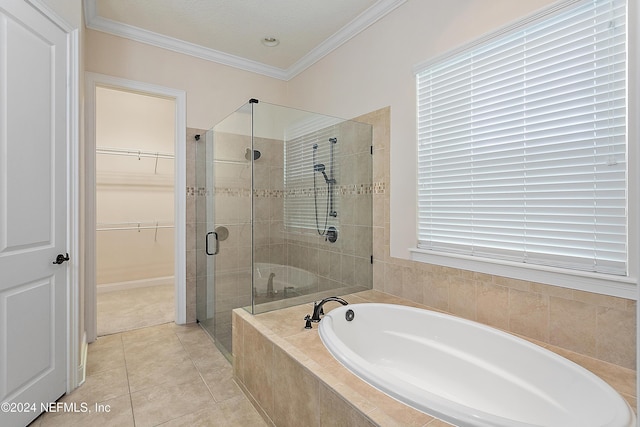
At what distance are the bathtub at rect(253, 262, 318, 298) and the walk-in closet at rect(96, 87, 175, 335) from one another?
7.61ft

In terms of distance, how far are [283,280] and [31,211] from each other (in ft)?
4.93

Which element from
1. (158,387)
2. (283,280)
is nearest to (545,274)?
(283,280)

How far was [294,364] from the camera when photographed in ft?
4.83

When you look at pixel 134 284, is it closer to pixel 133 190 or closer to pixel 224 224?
pixel 133 190

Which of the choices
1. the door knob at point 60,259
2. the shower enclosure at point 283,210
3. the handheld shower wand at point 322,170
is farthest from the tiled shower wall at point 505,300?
the door knob at point 60,259

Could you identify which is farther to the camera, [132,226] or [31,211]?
[132,226]

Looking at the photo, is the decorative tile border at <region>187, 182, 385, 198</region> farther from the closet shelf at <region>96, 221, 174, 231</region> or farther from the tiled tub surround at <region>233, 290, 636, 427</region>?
the closet shelf at <region>96, 221, 174, 231</region>

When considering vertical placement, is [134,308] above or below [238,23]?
below

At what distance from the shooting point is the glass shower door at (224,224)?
2268 millimetres

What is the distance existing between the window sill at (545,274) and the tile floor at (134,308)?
9.10ft

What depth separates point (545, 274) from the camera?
→ 5.34ft

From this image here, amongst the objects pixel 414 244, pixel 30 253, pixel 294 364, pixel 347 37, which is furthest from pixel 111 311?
pixel 347 37

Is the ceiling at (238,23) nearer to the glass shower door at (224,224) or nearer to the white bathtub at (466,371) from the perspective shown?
the glass shower door at (224,224)

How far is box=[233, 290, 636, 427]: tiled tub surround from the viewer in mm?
1142
